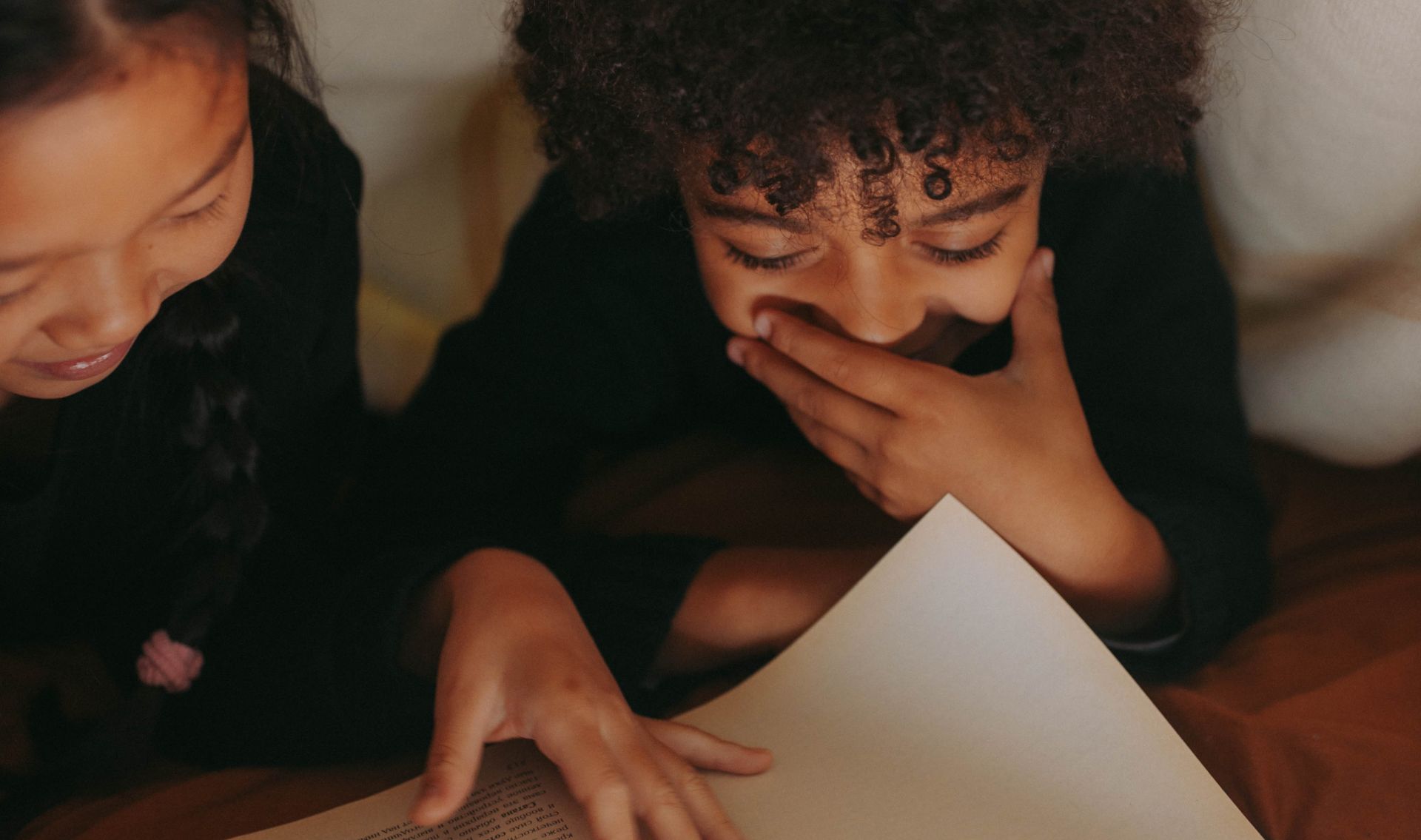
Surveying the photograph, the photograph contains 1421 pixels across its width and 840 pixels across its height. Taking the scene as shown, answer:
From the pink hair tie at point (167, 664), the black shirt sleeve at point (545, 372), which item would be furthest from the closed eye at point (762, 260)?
the pink hair tie at point (167, 664)

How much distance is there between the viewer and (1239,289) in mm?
886

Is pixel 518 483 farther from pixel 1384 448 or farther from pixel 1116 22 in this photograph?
pixel 1384 448

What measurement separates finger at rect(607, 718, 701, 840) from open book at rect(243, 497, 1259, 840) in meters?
0.04

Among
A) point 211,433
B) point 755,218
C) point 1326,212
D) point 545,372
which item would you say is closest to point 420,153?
point 545,372

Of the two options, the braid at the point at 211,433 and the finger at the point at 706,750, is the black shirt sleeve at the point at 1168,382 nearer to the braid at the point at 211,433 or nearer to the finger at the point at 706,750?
the finger at the point at 706,750

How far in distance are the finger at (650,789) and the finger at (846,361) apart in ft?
0.82

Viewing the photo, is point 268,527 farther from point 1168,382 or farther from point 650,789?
point 1168,382

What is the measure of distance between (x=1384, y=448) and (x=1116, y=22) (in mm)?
421

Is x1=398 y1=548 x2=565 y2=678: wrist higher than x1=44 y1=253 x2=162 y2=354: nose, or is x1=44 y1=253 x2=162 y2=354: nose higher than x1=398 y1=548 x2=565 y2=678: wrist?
x1=44 y1=253 x2=162 y2=354: nose

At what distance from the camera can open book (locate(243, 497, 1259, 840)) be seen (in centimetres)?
59

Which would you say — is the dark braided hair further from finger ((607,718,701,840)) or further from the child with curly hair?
finger ((607,718,701,840))

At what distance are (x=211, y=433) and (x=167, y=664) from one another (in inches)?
5.9

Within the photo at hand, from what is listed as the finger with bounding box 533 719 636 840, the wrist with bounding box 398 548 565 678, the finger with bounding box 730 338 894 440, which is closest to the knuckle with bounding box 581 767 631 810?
the finger with bounding box 533 719 636 840

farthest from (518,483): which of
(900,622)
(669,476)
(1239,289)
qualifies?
(1239,289)
